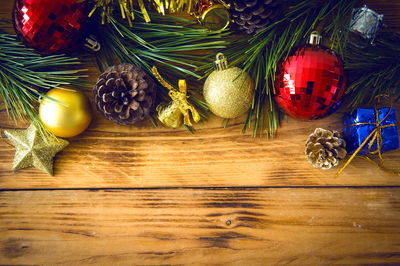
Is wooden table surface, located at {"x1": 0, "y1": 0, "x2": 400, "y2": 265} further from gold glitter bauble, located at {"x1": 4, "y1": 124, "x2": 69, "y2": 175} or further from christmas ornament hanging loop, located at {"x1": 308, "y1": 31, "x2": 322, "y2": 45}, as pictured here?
christmas ornament hanging loop, located at {"x1": 308, "y1": 31, "x2": 322, "y2": 45}

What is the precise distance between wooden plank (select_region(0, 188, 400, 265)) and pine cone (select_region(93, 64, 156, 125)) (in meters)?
0.18

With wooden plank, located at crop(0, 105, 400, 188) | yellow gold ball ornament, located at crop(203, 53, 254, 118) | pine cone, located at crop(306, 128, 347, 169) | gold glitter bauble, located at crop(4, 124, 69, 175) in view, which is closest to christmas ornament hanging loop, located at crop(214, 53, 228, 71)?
yellow gold ball ornament, located at crop(203, 53, 254, 118)

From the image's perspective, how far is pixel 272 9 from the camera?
1.44ft

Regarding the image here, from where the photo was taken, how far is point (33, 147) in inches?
21.6

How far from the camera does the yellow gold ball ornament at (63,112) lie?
0.52 m

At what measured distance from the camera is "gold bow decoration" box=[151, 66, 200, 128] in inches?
20.1

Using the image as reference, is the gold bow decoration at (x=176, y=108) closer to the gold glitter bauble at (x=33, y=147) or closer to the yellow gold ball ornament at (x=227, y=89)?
the yellow gold ball ornament at (x=227, y=89)

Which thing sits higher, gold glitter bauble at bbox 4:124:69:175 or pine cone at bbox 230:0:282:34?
pine cone at bbox 230:0:282:34

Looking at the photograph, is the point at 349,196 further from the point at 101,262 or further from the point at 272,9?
the point at 101,262

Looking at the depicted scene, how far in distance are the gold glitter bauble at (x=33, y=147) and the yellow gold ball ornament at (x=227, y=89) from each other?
1.04 feet

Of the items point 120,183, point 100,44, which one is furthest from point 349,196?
point 100,44

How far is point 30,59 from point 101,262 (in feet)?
1.40

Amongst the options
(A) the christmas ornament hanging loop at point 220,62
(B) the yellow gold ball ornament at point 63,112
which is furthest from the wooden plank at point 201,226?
(A) the christmas ornament hanging loop at point 220,62

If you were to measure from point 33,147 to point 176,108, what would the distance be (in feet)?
0.97
